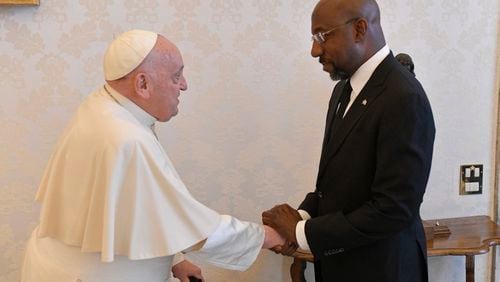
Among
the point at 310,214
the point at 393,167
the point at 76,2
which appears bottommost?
the point at 310,214

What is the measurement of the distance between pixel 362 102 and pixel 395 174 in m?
0.24

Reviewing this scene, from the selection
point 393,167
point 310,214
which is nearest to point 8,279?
point 310,214

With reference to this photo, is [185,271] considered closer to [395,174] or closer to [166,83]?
[166,83]

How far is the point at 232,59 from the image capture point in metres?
2.41

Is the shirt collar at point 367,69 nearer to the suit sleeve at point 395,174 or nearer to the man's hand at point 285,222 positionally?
the suit sleeve at point 395,174

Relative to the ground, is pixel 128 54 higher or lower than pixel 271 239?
higher

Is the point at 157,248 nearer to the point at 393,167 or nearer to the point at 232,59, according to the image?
the point at 393,167

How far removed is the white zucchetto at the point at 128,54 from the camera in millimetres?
1559

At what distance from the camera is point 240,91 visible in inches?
96.1

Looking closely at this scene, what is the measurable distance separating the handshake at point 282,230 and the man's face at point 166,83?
1.67ft

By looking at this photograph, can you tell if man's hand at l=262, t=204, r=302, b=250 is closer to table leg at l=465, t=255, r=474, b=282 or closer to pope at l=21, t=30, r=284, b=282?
pope at l=21, t=30, r=284, b=282

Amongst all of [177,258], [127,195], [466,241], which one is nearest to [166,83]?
[127,195]

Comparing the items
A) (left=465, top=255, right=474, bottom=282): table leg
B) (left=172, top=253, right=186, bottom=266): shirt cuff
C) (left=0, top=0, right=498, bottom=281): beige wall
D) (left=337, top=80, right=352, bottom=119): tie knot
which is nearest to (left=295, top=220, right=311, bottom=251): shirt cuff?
(left=337, top=80, right=352, bottom=119): tie knot

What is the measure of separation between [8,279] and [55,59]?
0.95m
